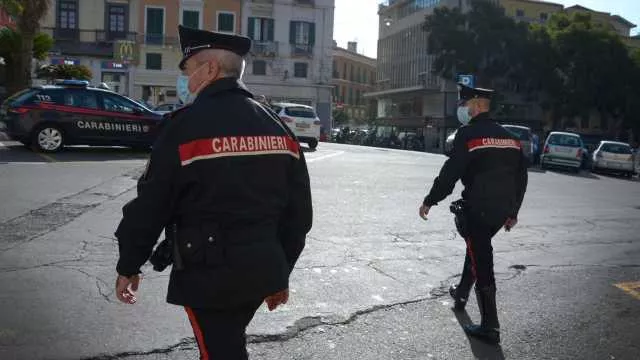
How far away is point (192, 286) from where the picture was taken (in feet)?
8.48

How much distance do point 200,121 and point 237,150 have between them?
18 centimetres

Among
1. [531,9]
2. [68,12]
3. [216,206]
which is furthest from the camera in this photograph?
[531,9]

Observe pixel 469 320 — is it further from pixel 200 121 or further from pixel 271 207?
pixel 200 121

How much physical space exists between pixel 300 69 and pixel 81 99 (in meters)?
35.2

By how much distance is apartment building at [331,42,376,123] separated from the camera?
277 feet

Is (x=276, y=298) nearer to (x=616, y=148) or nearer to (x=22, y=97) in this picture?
(x=22, y=97)

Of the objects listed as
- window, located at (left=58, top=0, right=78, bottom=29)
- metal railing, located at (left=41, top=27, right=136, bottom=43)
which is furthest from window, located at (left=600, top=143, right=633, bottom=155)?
window, located at (left=58, top=0, right=78, bottom=29)

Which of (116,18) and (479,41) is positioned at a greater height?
(116,18)

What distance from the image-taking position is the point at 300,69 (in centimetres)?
4975

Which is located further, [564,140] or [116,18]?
[116,18]

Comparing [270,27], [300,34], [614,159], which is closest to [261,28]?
[270,27]

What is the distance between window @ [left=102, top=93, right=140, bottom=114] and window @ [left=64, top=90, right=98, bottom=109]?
24cm

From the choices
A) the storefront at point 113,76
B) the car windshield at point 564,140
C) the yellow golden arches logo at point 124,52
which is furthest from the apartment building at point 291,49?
the car windshield at point 564,140

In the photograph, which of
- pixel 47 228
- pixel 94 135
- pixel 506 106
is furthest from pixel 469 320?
pixel 506 106
